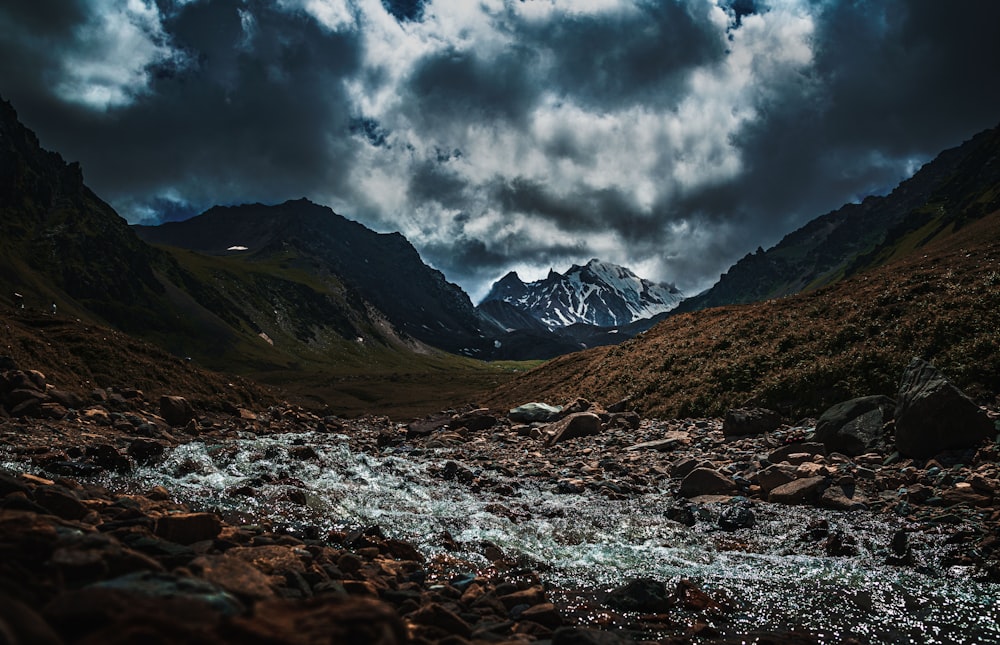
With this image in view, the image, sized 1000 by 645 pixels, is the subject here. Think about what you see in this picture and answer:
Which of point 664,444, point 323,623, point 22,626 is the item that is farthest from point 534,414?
point 22,626

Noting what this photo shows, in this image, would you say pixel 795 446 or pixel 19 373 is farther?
pixel 19 373

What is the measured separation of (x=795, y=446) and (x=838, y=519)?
232 inches

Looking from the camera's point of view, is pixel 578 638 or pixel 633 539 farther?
pixel 633 539

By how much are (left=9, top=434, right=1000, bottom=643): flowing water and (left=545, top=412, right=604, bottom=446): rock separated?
9.52 m

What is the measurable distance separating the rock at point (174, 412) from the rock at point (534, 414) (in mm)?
21139

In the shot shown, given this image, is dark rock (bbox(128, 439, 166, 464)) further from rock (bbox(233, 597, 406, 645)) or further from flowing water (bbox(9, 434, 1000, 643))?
→ rock (bbox(233, 597, 406, 645))

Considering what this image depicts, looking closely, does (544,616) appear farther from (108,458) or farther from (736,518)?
(108,458)

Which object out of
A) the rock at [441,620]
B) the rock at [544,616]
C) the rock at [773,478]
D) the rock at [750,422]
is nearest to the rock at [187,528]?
the rock at [441,620]

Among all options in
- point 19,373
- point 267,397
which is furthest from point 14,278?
point 19,373

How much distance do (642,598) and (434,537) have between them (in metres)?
5.39

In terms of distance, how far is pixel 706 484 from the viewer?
15.3m

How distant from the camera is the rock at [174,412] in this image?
25.1 metres

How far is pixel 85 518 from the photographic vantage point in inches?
302

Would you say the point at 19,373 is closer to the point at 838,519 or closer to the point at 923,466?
the point at 838,519
